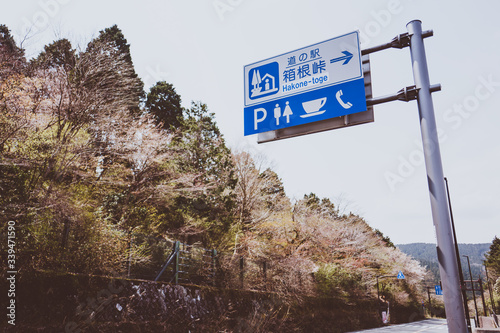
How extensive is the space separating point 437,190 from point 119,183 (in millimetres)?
11741

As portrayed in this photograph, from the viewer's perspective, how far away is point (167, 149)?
16547mm

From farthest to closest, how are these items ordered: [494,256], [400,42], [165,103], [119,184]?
[494,256] → [165,103] → [119,184] → [400,42]

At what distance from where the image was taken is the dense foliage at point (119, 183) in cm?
847

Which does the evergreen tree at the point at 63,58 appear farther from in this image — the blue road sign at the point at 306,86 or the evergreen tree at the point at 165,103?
the evergreen tree at the point at 165,103

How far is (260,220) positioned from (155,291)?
10755mm

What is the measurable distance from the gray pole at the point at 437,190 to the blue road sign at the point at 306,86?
77 cm

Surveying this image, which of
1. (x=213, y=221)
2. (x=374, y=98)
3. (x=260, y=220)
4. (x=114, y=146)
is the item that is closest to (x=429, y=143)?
(x=374, y=98)

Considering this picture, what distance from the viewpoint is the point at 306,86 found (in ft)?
16.4

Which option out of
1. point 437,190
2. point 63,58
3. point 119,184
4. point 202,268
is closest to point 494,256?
point 202,268

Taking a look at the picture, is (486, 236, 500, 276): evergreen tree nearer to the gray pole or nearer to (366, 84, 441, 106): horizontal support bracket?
(366, 84, 441, 106): horizontal support bracket

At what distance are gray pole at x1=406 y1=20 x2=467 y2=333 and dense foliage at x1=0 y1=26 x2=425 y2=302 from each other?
757 centimetres

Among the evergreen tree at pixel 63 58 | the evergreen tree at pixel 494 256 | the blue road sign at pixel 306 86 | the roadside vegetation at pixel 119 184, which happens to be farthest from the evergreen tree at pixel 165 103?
the evergreen tree at pixel 494 256

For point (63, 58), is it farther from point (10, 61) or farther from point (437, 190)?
point (437, 190)

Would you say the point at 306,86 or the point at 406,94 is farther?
the point at 306,86
